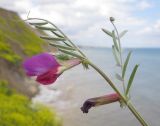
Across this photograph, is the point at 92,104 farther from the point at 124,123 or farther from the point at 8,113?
the point at 124,123

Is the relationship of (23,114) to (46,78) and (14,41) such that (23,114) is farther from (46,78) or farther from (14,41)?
(14,41)

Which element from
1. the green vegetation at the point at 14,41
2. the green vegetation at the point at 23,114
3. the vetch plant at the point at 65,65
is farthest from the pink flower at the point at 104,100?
the green vegetation at the point at 14,41

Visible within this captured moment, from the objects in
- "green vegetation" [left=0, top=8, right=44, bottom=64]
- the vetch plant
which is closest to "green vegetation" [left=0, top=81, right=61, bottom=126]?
"green vegetation" [left=0, top=8, right=44, bottom=64]

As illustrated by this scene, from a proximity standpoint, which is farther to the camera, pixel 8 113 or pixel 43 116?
pixel 43 116

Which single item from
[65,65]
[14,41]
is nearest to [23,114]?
[65,65]

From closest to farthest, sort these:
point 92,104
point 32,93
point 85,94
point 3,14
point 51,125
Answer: point 92,104
point 51,125
point 32,93
point 85,94
point 3,14

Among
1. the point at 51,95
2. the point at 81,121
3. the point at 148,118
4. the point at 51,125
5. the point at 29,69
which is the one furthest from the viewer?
the point at 51,95

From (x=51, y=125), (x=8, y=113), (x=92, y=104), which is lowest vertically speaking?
(x=51, y=125)

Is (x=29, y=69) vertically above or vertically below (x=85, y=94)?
above

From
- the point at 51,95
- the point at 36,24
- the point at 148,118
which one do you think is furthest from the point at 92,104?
the point at 51,95
